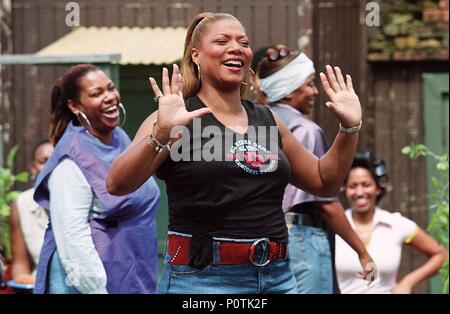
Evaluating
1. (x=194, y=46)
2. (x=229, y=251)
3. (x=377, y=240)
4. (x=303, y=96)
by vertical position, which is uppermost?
(x=194, y=46)

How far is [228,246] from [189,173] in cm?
27

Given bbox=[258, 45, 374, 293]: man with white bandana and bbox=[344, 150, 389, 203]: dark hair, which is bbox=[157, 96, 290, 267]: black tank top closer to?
bbox=[258, 45, 374, 293]: man with white bandana

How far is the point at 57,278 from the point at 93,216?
31cm

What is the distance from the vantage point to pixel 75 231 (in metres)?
5.82

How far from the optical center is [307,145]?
6398 mm

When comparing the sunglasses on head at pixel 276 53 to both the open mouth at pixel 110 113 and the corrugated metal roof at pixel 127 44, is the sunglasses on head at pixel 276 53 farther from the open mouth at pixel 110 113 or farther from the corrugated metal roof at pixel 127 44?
the corrugated metal roof at pixel 127 44

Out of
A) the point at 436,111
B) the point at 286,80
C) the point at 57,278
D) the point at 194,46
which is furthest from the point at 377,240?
the point at 194,46

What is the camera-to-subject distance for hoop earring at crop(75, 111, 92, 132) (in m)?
6.24

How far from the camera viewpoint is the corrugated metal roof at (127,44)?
30.6 ft

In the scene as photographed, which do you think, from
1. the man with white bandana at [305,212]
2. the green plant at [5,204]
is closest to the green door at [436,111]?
the green plant at [5,204]

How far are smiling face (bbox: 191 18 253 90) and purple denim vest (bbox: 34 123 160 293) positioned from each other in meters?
1.36

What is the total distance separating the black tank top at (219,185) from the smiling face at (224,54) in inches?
5.3

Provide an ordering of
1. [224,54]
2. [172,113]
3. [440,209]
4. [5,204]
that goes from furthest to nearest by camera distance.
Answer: [5,204] → [440,209] → [224,54] → [172,113]

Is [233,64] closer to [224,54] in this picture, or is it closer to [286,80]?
[224,54]
